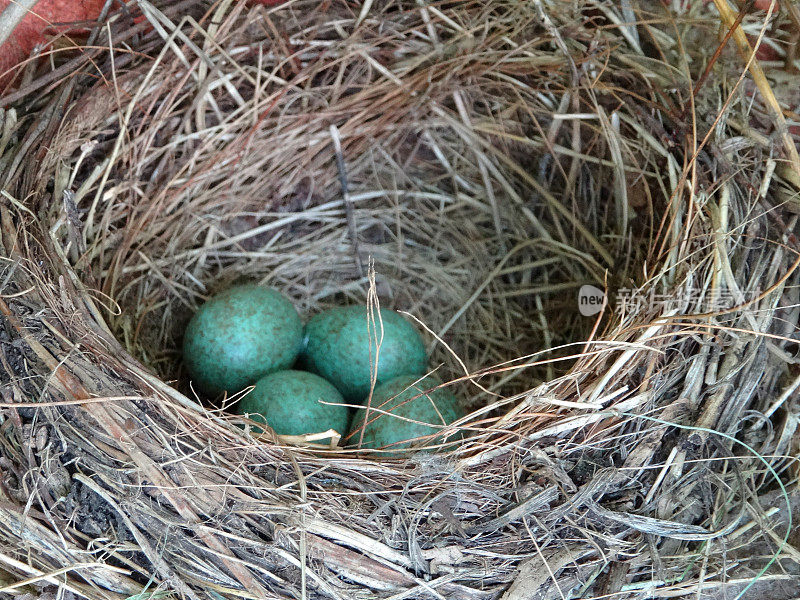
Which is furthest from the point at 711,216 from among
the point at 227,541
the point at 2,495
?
the point at 2,495

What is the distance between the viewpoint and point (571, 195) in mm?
1968

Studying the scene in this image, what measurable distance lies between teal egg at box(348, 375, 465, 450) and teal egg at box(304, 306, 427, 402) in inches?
4.2

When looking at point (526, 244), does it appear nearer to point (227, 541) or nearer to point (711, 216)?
point (711, 216)

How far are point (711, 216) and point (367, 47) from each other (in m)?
0.98

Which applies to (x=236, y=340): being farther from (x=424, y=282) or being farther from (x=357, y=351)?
(x=424, y=282)

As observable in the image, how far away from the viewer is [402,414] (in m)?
1.49

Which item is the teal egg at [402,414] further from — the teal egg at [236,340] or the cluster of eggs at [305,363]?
the teal egg at [236,340]

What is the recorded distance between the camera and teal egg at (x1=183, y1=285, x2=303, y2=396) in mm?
1681

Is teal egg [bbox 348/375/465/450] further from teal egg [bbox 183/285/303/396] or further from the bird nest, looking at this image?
teal egg [bbox 183/285/303/396]

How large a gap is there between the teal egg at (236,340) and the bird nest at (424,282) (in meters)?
0.14

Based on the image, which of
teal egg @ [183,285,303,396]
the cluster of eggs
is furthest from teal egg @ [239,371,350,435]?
teal egg @ [183,285,303,396]

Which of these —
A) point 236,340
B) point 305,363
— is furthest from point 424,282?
point 236,340

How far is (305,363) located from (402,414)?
45cm

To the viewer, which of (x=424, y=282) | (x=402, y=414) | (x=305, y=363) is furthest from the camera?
(x=424, y=282)
